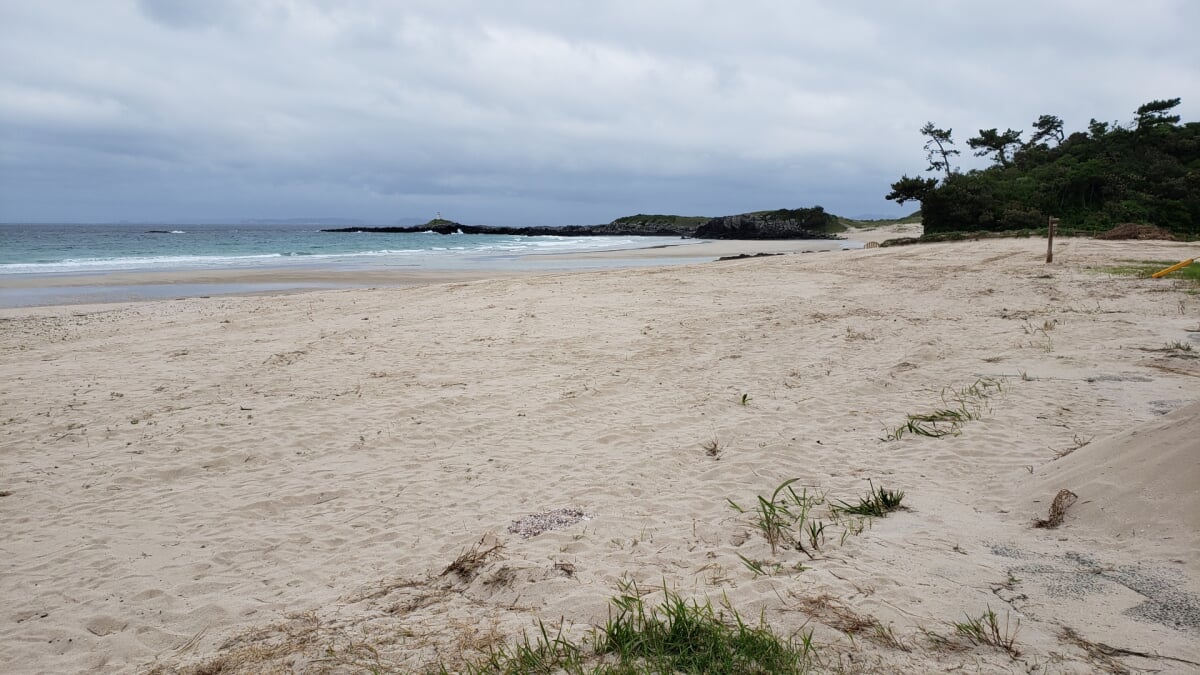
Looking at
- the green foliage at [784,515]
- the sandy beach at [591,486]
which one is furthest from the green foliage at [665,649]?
the green foliage at [784,515]

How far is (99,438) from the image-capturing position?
5.75 meters

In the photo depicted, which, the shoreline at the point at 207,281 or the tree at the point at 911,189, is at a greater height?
the tree at the point at 911,189

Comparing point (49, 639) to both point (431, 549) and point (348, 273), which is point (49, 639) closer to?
point (431, 549)

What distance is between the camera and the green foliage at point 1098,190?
1032 inches

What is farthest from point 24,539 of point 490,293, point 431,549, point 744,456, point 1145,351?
point 490,293

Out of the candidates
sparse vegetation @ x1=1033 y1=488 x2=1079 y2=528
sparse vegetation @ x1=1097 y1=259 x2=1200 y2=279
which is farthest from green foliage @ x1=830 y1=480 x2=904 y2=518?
sparse vegetation @ x1=1097 y1=259 x2=1200 y2=279

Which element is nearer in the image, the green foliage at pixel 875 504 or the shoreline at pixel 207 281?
the green foliage at pixel 875 504

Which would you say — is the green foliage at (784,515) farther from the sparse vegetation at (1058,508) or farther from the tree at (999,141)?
the tree at (999,141)

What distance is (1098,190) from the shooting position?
28406 millimetres

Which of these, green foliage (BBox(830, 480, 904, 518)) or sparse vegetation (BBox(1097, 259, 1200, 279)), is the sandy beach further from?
sparse vegetation (BBox(1097, 259, 1200, 279))

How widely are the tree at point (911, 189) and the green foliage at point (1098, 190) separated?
5 centimetres

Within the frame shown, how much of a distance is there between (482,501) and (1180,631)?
361cm

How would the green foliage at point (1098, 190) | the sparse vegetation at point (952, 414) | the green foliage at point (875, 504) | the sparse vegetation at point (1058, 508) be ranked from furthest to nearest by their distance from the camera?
1. the green foliage at point (1098, 190)
2. the sparse vegetation at point (952, 414)
3. the green foliage at point (875, 504)
4. the sparse vegetation at point (1058, 508)

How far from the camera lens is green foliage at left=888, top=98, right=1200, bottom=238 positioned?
2620 centimetres
